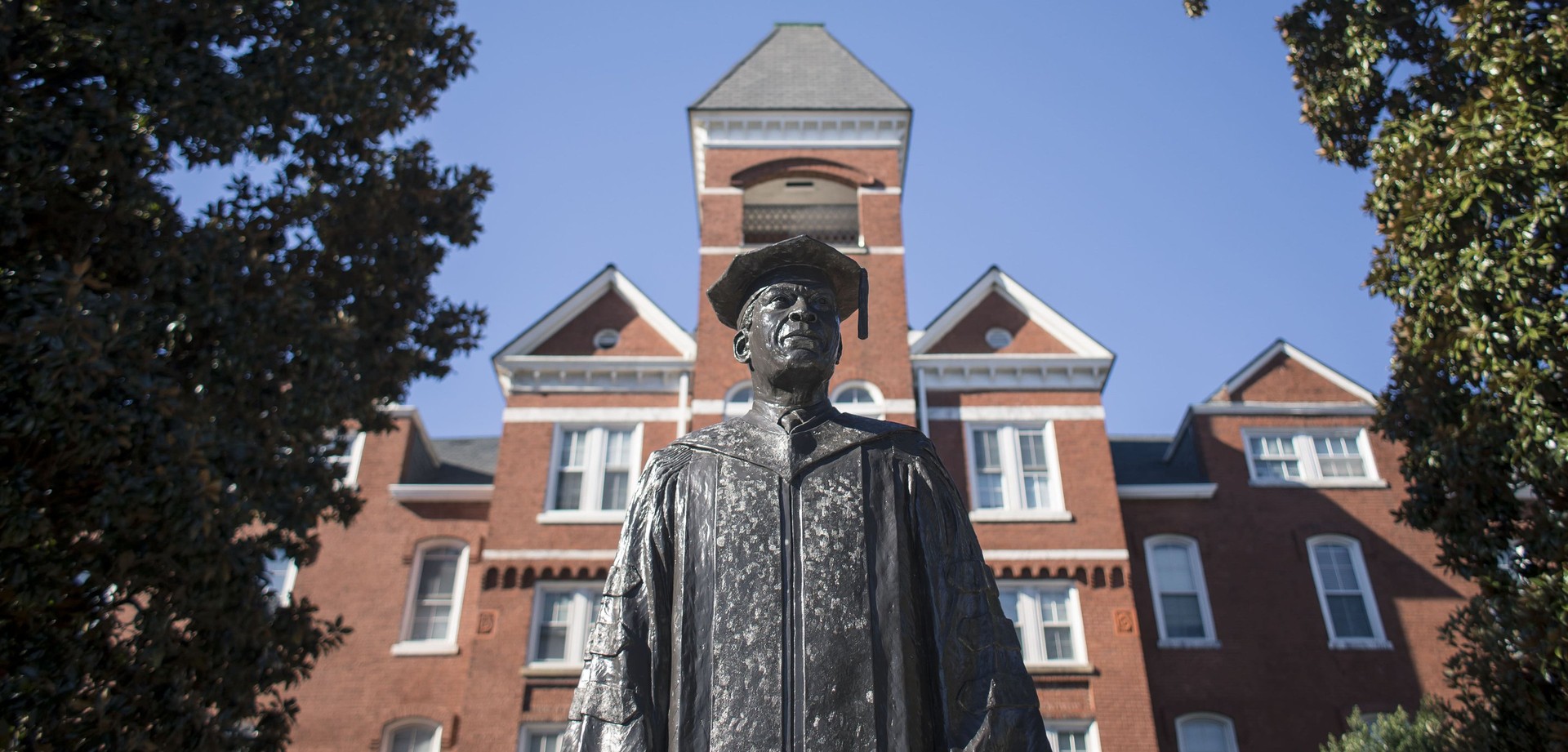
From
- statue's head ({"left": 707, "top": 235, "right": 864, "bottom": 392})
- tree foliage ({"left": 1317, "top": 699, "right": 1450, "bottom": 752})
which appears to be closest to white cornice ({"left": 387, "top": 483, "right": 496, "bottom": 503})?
tree foliage ({"left": 1317, "top": 699, "right": 1450, "bottom": 752})

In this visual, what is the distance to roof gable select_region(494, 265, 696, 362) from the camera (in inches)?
879

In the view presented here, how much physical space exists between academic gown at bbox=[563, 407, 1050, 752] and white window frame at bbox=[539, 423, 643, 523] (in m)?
16.8

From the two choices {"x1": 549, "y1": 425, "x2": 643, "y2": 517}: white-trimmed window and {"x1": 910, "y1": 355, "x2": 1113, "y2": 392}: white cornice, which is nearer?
{"x1": 549, "y1": 425, "x2": 643, "y2": 517}: white-trimmed window

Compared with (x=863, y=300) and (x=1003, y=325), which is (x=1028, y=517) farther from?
(x=863, y=300)

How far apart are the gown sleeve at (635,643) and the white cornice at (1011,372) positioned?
1841 centimetres

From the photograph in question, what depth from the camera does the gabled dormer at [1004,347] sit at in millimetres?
21734

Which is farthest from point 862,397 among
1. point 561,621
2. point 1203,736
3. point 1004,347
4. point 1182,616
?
point 1203,736

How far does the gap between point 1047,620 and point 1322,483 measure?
7417 mm

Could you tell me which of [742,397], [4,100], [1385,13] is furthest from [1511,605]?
[742,397]

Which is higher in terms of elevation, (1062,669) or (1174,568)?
(1174,568)

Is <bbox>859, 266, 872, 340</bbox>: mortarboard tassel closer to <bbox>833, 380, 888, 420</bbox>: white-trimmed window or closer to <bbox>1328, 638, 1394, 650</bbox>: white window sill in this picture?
<bbox>833, 380, 888, 420</bbox>: white-trimmed window

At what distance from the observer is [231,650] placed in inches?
346

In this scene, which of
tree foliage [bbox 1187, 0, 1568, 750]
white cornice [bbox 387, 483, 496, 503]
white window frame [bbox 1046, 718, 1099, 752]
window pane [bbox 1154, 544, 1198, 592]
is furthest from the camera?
white cornice [bbox 387, 483, 496, 503]

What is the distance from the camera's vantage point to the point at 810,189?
25.2 metres
